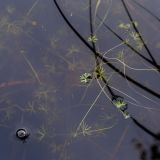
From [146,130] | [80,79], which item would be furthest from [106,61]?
[146,130]

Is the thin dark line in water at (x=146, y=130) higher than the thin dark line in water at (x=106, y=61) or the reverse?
the reverse

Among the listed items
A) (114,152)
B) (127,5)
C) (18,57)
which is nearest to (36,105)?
(18,57)

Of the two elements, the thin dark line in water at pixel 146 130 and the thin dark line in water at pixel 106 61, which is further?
the thin dark line in water at pixel 106 61

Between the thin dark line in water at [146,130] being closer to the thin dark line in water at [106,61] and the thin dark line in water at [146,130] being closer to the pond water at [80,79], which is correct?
the pond water at [80,79]

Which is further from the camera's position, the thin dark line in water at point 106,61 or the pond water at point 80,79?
the thin dark line in water at point 106,61

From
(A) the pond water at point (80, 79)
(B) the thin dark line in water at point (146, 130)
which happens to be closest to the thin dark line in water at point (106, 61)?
(A) the pond water at point (80, 79)

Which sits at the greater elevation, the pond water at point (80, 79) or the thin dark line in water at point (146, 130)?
the pond water at point (80, 79)

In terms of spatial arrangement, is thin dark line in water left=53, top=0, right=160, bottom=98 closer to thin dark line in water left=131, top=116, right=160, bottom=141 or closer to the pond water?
the pond water

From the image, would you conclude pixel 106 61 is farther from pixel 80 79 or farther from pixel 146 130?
pixel 146 130

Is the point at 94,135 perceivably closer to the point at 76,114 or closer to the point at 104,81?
the point at 76,114
